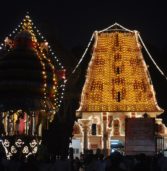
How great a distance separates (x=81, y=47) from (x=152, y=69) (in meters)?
9.38

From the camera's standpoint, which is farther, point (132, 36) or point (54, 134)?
point (132, 36)

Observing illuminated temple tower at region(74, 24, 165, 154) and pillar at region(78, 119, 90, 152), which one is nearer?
illuminated temple tower at region(74, 24, 165, 154)

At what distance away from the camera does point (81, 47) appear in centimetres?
5972

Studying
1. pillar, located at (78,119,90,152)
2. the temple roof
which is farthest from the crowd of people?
pillar, located at (78,119,90,152)

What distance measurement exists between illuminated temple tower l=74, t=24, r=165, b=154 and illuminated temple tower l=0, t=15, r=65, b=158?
35.1ft

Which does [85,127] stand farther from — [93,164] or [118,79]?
[93,164]

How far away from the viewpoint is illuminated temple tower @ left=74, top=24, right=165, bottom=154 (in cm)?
4306

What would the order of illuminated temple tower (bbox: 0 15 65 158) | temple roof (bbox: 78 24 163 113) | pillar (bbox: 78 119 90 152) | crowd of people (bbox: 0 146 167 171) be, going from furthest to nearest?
1. pillar (bbox: 78 119 90 152)
2. temple roof (bbox: 78 24 163 113)
3. illuminated temple tower (bbox: 0 15 65 158)
4. crowd of people (bbox: 0 146 167 171)

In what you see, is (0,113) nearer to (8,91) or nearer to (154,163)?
(8,91)

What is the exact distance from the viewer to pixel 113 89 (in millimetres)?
43000

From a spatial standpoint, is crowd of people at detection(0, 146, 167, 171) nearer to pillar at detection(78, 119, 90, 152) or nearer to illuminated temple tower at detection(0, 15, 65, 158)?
illuminated temple tower at detection(0, 15, 65, 158)

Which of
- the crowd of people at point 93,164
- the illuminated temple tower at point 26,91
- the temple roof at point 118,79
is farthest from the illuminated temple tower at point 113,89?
the crowd of people at point 93,164

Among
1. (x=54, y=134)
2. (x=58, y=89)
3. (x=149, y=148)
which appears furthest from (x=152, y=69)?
(x=149, y=148)

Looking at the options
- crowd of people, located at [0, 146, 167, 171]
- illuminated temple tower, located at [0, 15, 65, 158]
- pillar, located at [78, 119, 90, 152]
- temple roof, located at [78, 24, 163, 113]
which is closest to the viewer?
crowd of people, located at [0, 146, 167, 171]
